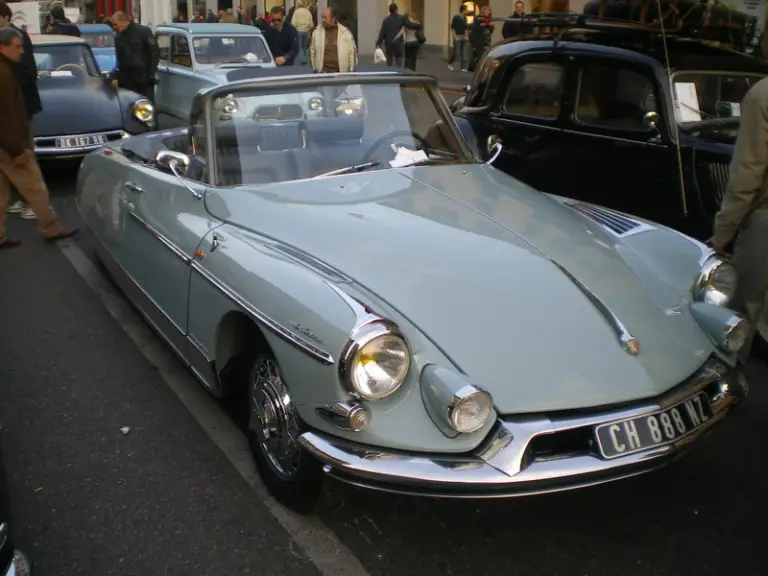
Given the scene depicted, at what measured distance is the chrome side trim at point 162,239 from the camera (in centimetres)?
390

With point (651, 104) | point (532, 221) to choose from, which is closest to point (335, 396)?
point (532, 221)

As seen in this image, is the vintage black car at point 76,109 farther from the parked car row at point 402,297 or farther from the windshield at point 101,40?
the windshield at point 101,40

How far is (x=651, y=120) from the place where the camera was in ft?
19.4

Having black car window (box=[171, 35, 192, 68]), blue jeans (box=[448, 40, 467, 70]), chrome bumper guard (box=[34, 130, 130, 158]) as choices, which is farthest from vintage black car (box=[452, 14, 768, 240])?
blue jeans (box=[448, 40, 467, 70])

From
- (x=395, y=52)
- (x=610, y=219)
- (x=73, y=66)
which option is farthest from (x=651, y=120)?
(x=395, y=52)

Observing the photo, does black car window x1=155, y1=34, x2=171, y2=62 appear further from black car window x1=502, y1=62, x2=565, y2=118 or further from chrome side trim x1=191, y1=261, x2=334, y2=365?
chrome side trim x1=191, y1=261, x2=334, y2=365

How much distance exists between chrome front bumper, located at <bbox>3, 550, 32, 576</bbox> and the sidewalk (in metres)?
16.5

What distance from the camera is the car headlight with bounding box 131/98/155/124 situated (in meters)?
9.34

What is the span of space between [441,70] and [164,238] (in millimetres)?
19748

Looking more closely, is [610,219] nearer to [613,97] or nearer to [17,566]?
[613,97]

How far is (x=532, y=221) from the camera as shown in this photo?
380cm

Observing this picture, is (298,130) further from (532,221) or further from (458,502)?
(458,502)

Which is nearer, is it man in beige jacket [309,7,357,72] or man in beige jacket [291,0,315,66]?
man in beige jacket [309,7,357,72]

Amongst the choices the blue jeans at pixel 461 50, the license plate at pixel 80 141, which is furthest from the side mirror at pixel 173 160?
the blue jeans at pixel 461 50
